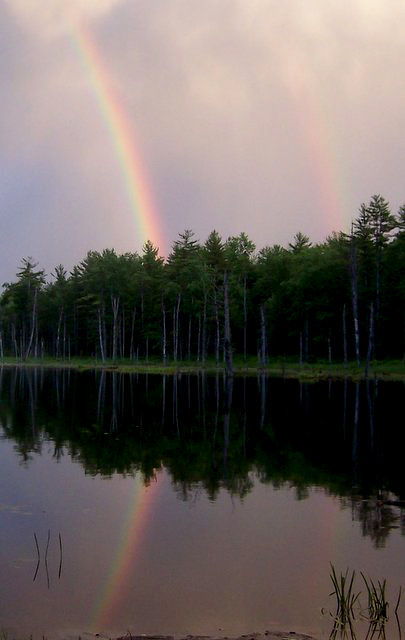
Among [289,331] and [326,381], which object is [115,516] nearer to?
[326,381]

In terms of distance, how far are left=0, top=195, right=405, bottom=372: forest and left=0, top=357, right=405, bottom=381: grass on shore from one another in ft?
5.35

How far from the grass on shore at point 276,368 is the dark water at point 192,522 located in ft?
113

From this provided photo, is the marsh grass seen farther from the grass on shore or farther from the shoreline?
the grass on shore

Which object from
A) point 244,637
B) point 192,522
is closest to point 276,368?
point 192,522

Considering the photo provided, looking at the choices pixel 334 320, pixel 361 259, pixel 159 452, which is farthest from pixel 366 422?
pixel 334 320

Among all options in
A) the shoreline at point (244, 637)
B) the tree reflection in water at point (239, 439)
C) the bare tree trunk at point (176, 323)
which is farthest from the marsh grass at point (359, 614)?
the bare tree trunk at point (176, 323)

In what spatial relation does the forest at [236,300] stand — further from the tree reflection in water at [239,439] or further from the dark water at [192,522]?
the dark water at [192,522]

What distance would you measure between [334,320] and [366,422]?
57.3 metres

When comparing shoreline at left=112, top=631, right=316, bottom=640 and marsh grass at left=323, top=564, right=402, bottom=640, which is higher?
marsh grass at left=323, top=564, right=402, bottom=640

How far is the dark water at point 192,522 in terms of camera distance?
9961mm

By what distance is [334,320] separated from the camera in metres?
87.3

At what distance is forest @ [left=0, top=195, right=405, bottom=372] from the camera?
7956 centimetres

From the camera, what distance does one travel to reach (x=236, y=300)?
10138 centimetres

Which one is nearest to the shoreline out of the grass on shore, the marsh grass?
the marsh grass
